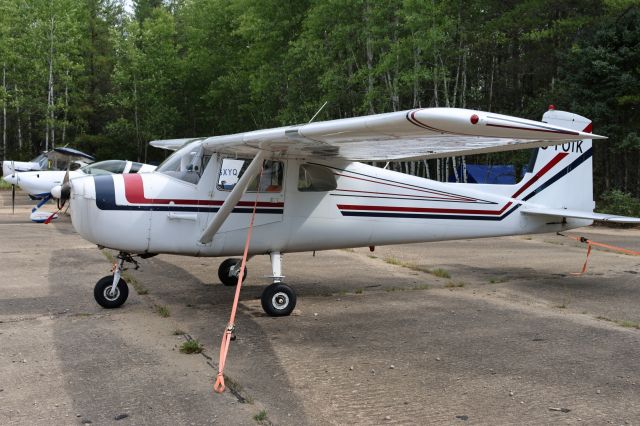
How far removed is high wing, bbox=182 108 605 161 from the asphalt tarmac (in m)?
1.87

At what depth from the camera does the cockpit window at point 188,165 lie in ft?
22.9

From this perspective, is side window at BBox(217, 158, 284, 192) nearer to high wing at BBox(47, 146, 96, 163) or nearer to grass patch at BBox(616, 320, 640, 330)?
grass patch at BBox(616, 320, 640, 330)

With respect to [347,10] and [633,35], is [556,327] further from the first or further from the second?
[347,10]

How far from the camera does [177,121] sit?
44.0 m

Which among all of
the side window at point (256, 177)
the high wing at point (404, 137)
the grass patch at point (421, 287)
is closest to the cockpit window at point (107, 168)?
the side window at point (256, 177)

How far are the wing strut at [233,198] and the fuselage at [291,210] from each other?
0.57 ft

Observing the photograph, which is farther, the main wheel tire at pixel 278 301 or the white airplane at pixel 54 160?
the white airplane at pixel 54 160

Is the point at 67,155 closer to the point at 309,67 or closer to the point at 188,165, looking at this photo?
the point at 309,67

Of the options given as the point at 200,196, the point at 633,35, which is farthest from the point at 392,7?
the point at 200,196

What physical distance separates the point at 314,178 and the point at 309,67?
2491 centimetres

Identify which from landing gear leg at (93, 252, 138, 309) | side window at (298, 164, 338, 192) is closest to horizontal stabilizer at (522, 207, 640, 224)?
side window at (298, 164, 338, 192)

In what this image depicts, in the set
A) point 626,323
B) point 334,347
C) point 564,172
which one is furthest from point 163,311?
point 564,172

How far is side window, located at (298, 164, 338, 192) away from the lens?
7.22 metres

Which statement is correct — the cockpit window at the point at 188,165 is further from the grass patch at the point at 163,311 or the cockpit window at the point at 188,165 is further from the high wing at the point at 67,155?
the high wing at the point at 67,155
